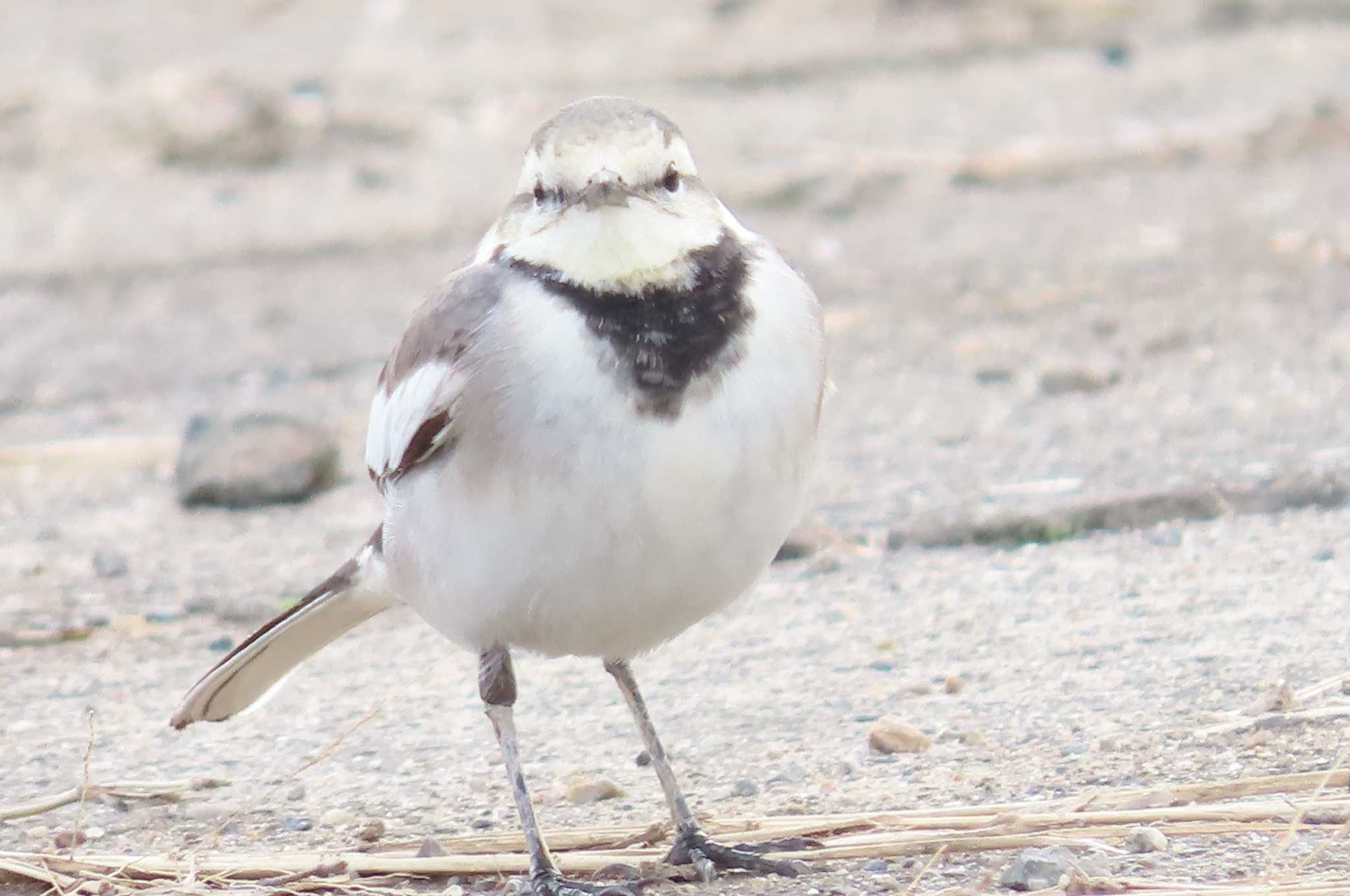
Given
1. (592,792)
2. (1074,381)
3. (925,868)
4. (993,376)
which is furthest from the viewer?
(993,376)

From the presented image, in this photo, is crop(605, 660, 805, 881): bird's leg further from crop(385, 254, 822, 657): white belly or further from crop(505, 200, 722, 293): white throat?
crop(505, 200, 722, 293): white throat

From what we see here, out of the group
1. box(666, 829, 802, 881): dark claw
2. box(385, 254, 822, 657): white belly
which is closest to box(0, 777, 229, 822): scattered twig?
box(385, 254, 822, 657): white belly

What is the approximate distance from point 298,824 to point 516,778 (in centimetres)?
67

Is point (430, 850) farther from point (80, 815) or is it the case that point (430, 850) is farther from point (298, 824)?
point (80, 815)

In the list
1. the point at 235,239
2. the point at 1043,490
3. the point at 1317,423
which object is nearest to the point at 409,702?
the point at 1043,490

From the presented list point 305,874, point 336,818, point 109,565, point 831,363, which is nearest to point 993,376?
point 831,363

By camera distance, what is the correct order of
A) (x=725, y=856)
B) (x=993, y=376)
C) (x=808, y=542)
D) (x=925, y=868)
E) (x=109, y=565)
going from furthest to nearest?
(x=993, y=376) → (x=109, y=565) → (x=808, y=542) → (x=725, y=856) → (x=925, y=868)

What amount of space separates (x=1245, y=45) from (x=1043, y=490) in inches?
299

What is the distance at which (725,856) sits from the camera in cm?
441

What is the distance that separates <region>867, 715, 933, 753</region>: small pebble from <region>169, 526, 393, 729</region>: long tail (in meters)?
1.19

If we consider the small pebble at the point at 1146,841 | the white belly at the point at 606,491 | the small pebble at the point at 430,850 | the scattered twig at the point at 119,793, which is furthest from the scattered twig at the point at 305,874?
the small pebble at the point at 1146,841

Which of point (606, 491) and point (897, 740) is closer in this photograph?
point (606, 491)

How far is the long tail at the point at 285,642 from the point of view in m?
5.04

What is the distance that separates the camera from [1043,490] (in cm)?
679
